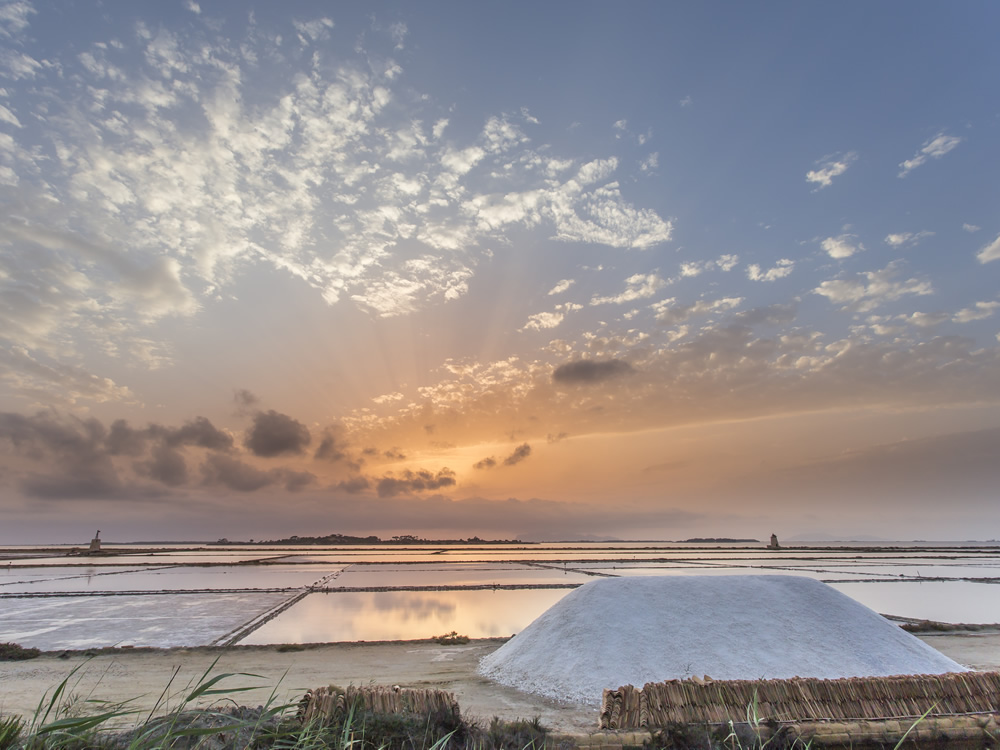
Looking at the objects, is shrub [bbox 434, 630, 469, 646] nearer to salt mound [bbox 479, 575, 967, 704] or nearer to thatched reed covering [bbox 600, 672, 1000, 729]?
salt mound [bbox 479, 575, 967, 704]

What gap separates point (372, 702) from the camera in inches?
163

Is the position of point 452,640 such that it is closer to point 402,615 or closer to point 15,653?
point 402,615

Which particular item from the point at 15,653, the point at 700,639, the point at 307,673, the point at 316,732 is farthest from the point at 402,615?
the point at 316,732

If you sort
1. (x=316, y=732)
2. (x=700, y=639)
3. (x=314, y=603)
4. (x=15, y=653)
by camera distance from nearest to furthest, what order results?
1. (x=316, y=732)
2. (x=700, y=639)
3. (x=15, y=653)
4. (x=314, y=603)

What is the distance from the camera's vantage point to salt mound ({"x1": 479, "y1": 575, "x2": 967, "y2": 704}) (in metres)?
6.77

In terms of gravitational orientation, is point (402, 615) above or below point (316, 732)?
below

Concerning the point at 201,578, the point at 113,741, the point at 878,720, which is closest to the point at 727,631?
the point at 878,720

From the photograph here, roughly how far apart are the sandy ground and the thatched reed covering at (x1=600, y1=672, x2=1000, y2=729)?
5.19 feet

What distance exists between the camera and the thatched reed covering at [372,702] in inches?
157

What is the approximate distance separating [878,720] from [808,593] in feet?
15.1

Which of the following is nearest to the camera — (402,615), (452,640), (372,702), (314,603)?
(372,702)

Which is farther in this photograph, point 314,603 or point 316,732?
point 314,603

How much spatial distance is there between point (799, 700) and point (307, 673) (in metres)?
7.15

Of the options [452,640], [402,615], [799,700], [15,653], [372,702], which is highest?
[372,702]
